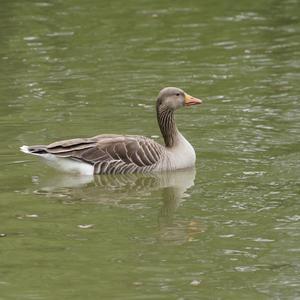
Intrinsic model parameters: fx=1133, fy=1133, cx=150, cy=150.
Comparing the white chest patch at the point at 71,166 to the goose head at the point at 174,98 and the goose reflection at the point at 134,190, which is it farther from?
the goose head at the point at 174,98

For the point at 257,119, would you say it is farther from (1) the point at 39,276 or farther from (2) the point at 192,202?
(1) the point at 39,276

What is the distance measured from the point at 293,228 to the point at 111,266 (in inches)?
81.0

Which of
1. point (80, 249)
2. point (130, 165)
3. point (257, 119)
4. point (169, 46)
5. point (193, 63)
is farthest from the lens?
point (169, 46)

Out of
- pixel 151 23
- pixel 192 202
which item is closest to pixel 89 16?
pixel 151 23

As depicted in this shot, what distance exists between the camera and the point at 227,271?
10320mm

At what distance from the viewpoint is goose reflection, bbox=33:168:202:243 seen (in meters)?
12.1

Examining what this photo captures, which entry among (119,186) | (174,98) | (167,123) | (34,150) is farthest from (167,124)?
(34,150)

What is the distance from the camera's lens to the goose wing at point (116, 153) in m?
14.1

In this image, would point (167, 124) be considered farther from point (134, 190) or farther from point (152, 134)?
point (134, 190)

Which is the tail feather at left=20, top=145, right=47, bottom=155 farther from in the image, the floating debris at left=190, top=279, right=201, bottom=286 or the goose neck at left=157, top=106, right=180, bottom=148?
the floating debris at left=190, top=279, right=201, bottom=286

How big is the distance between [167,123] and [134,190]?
1626 millimetres

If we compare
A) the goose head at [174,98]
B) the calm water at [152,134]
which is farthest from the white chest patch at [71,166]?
the goose head at [174,98]

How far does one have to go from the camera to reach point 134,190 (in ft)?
44.3

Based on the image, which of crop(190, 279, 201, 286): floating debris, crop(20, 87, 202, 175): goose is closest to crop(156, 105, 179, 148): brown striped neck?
crop(20, 87, 202, 175): goose
